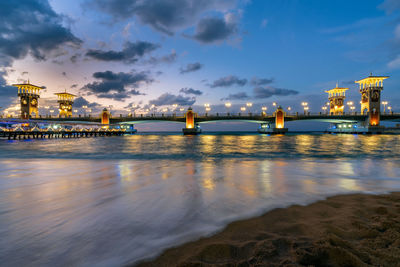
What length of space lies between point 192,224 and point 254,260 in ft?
4.23

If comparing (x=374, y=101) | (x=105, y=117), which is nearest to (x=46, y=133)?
(x=105, y=117)

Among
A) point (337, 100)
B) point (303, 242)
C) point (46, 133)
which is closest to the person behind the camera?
point (303, 242)

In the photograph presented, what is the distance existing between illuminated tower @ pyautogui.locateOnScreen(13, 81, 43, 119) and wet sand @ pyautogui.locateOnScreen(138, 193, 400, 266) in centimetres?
11665

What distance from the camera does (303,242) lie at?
240cm

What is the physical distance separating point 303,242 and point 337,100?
12821 cm

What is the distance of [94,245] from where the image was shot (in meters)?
2.45

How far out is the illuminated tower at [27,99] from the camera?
8669 cm

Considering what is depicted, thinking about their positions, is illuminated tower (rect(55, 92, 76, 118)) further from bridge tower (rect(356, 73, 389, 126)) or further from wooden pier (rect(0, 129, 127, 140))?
bridge tower (rect(356, 73, 389, 126))

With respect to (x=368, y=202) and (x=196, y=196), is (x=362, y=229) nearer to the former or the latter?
(x=368, y=202)

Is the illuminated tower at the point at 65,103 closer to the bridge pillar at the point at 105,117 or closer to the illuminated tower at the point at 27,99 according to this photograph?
the illuminated tower at the point at 27,99

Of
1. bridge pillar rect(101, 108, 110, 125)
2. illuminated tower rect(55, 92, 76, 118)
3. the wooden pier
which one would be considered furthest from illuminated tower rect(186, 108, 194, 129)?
illuminated tower rect(55, 92, 76, 118)

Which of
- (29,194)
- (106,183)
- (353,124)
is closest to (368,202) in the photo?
(106,183)

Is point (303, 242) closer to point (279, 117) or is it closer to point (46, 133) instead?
point (46, 133)

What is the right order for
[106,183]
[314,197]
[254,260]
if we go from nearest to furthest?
[254,260], [314,197], [106,183]
